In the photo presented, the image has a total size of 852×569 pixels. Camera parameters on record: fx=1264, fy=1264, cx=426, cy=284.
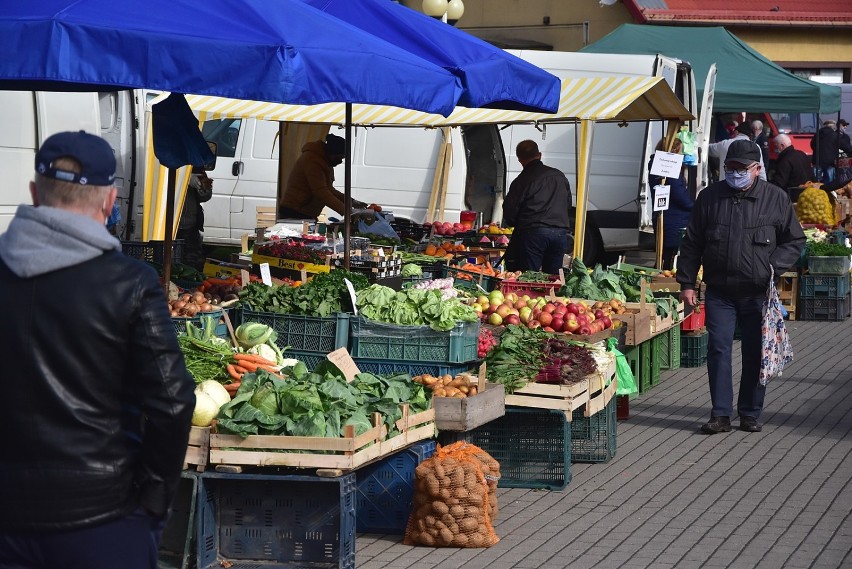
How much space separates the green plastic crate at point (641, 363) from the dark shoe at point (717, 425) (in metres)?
1.15

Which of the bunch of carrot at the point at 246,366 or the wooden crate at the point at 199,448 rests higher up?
the bunch of carrot at the point at 246,366

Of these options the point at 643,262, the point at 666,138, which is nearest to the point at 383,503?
the point at 666,138

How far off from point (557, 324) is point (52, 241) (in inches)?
246

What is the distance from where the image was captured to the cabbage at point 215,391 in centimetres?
626

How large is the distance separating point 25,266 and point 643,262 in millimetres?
16676

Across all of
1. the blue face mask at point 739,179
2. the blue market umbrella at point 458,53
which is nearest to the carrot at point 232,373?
the blue market umbrella at point 458,53

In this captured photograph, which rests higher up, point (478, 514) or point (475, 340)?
point (475, 340)

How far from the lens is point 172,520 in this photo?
5.96 m

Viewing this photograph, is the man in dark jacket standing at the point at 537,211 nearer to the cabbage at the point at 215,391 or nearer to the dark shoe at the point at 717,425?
the dark shoe at the point at 717,425

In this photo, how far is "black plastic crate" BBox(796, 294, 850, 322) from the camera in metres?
15.2

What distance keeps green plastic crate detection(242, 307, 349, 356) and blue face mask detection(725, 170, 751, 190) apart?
2999 mm

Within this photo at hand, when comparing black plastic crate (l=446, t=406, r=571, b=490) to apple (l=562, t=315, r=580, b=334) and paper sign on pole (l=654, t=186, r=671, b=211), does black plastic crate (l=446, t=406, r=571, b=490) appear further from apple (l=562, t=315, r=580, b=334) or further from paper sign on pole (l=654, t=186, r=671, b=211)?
paper sign on pole (l=654, t=186, r=671, b=211)

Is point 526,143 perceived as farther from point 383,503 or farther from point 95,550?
point 95,550

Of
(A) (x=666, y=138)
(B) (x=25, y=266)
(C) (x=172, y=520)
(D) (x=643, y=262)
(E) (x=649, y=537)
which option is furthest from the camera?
(D) (x=643, y=262)
